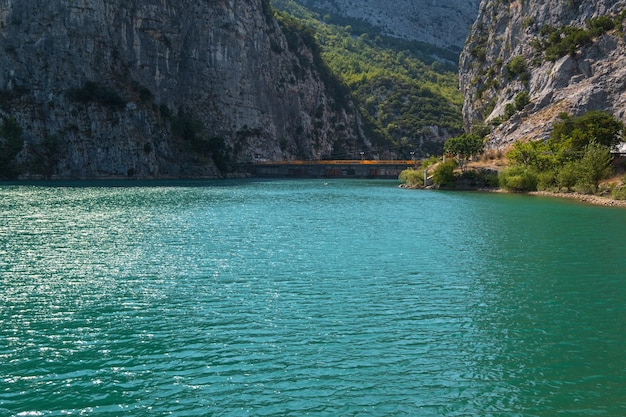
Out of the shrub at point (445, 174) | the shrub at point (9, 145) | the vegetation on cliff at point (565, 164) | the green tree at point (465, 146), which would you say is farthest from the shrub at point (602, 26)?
the shrub at point (9, 145)

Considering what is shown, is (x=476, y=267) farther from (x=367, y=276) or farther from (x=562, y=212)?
(x=562, y=212)

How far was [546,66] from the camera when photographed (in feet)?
403

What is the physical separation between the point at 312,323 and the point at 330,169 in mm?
170882

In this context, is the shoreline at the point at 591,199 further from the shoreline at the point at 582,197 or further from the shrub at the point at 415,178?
the shrub at the point at 415,178

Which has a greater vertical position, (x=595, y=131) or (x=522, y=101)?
(x=522, y=101)

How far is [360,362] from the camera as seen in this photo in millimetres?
18812

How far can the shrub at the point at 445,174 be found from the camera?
113938 mm

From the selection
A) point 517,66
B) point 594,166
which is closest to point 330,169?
point 517,66

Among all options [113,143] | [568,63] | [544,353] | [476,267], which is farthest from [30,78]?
[544,353]

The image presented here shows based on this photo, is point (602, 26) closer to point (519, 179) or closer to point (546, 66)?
point (546, 66)

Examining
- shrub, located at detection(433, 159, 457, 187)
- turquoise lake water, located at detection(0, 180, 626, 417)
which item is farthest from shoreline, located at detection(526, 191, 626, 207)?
turquoise lake water, located at detection(0, 180, 626, 417)

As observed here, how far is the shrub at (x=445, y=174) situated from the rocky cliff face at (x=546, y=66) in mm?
16065

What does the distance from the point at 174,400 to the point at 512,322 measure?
14.9m

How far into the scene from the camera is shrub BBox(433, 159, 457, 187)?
374 ft
